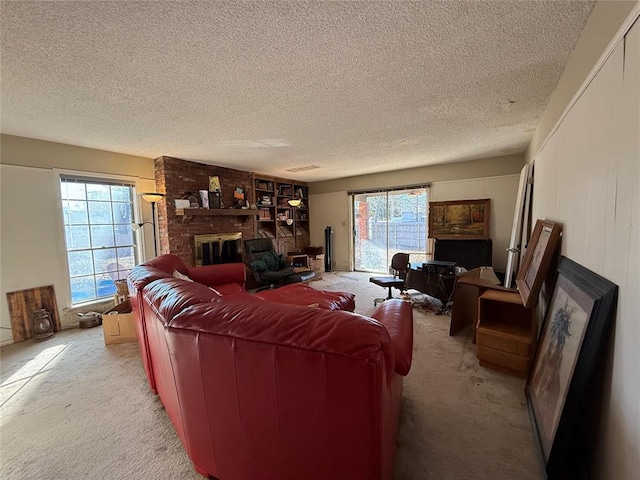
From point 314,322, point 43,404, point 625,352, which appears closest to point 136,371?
point 43,404

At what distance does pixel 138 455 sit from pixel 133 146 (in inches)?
140

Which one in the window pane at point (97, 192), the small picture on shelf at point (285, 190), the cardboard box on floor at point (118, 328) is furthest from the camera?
the small picture on shelf at point (285, 190)

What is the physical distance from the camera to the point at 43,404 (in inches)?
74.4

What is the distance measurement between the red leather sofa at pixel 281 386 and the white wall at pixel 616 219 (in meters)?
0.73

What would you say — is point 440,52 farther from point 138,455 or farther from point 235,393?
point 138,455

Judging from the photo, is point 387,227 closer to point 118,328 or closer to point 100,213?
point 118,328

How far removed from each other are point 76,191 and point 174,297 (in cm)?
354

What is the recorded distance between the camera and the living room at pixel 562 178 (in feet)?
2.98

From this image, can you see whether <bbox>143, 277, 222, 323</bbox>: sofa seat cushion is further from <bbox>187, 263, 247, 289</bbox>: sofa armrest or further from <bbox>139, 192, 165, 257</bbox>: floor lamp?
<bbox>139, 192, 165, 257</bbox>: floor lamp

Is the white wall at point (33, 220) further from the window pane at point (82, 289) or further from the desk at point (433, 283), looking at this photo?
the desk at point (433, 283)

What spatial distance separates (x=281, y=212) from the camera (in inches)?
254

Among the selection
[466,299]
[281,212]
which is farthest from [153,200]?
[466,299]

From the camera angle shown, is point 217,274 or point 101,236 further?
Result: point 101,236

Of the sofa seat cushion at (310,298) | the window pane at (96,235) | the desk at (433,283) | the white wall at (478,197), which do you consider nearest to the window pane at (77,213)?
the window pane at (96,235)
